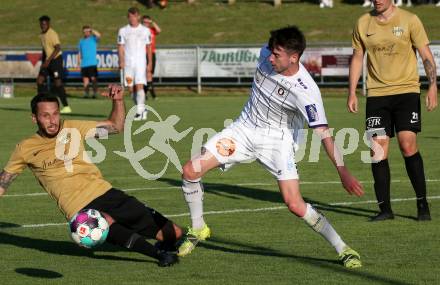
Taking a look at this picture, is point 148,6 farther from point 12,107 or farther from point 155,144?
point 155,144

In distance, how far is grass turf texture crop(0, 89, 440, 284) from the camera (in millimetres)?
8328

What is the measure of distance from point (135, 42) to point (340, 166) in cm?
1569

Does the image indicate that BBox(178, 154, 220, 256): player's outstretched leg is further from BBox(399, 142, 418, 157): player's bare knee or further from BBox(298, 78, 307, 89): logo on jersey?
BBox(399, 142, 418, 157): player's bare knee

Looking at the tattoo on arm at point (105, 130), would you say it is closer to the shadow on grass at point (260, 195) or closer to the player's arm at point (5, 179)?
the player's arm at point (5, 179)

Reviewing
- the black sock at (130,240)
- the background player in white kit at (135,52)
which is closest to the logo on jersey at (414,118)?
the black sock at (130,240)

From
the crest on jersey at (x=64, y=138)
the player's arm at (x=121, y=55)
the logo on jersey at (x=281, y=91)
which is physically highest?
the logo on jersey at (x=281, y=91)

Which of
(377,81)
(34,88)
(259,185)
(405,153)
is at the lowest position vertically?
(34,88)

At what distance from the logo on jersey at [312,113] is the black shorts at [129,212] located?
1.55 metres

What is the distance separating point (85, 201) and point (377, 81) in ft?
11.5

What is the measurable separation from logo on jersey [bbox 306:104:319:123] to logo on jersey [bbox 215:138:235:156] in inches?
31.5

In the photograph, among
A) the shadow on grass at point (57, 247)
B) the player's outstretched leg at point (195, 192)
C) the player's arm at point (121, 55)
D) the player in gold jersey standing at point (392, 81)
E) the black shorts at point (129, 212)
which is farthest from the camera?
the player's arm at point (121, 55)

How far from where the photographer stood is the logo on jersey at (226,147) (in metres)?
9.15

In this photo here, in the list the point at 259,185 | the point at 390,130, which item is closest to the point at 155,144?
the point at 259,185

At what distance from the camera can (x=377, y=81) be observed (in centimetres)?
1094
